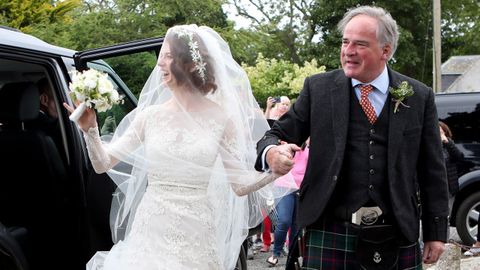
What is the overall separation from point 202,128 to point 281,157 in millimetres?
682

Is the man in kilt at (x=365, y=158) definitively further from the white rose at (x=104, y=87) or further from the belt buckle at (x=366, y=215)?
the white rose at (x=104, y=87)

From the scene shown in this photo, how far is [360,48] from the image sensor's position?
297 cm

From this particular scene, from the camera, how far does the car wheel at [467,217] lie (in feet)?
26.1

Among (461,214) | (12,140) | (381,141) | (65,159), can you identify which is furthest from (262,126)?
(461,214)

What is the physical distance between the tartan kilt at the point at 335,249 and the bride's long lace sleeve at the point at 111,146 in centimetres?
112

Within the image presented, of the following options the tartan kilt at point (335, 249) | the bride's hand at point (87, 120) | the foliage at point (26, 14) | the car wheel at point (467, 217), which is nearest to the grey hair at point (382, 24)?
the tartan kilt at point (335, 249)

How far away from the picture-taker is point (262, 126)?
3953 millimetres

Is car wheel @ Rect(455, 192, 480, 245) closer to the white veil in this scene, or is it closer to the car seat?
the white veil

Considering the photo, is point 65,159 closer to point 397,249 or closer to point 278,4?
point 397,249

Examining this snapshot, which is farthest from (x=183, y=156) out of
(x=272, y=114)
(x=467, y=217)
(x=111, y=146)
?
(x=467, y=217)

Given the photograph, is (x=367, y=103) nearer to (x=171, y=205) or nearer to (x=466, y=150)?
(x=171, y=205)

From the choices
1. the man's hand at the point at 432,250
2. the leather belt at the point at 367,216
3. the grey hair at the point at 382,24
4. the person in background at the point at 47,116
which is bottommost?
the man's hand at the point at 432,250

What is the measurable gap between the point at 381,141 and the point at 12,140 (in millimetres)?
2602

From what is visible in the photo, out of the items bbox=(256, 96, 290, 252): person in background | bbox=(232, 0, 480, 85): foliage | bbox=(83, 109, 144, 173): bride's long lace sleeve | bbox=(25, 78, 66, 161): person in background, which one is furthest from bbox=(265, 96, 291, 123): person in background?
bbox=(232, 0, 480, 85): foliage
